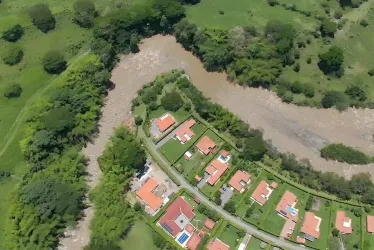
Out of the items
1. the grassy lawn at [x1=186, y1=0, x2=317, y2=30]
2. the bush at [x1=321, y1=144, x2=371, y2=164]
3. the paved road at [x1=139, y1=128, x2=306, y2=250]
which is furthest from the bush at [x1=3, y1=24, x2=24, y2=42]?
the bush at [x1=321, y1=144, x2=371, y2=164]

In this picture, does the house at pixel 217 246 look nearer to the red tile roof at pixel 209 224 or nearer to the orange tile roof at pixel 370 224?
the red tile roof at pixel 209 224

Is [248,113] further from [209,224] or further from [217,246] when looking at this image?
[217,246]

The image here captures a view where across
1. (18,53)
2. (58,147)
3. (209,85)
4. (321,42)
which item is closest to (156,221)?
(58,147)

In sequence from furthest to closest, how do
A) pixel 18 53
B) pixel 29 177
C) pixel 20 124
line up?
pixel 18 53 → pixel 20 124 → pixel 29 177

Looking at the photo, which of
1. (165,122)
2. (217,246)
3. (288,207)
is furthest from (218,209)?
(165,122)

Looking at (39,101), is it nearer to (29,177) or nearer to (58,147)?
(58,147)

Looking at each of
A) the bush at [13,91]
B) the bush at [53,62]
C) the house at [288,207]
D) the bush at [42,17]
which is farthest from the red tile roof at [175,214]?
the bush at [42,17]
